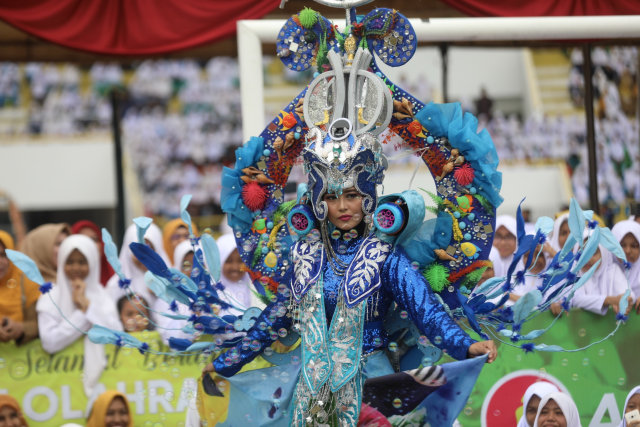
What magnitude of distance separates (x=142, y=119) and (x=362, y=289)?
1384 centimetres

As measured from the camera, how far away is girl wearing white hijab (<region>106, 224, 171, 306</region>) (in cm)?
640

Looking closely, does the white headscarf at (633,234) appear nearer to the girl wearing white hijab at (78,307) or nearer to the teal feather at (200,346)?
the teal feather at (200,346)

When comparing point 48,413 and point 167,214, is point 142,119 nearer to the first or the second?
point 167,214

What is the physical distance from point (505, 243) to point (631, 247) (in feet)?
2.60

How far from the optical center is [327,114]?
4.29 metres

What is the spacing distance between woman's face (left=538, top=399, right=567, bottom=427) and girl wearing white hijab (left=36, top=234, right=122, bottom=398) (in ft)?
7.27

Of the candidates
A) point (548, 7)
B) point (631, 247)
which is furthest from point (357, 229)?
point (548, 7)

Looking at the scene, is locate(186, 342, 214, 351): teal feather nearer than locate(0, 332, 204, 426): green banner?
Yes

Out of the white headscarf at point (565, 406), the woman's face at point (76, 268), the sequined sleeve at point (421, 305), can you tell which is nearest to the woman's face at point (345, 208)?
the sequined sleeve at point (421, 305)

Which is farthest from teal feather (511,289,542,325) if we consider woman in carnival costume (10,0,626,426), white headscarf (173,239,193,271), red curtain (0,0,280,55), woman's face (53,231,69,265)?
woman's face (53,231,69,265)

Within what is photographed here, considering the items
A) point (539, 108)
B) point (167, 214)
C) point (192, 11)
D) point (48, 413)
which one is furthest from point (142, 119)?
point (48, 413)

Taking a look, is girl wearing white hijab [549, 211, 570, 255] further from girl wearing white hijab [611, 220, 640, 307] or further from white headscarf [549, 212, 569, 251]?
girl wearing white hijab [611, 220, 640, 307]

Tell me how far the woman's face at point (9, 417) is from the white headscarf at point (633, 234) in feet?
10.9

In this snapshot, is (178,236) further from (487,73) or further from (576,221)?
(487,73)
